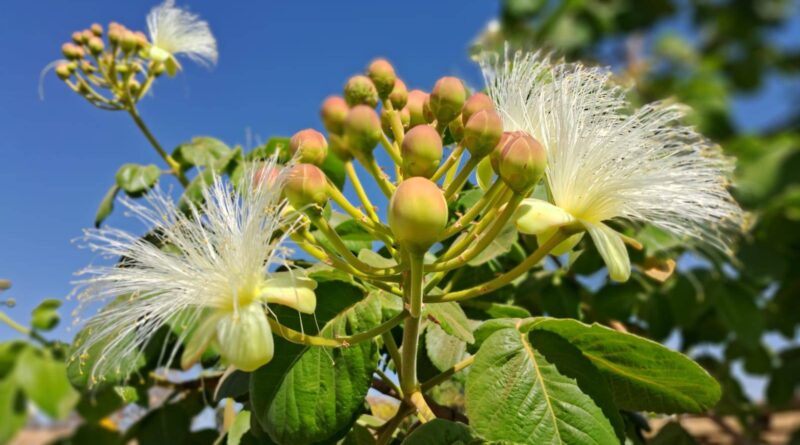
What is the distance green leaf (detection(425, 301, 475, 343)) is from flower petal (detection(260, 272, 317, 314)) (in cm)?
18

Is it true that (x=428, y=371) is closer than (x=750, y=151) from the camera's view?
Yes

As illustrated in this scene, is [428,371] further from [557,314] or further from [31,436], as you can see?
[31,436]

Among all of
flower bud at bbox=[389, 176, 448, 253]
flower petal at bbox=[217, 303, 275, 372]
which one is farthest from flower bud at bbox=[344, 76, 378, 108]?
flower petal at bbox=[217, 303, 275, 372]

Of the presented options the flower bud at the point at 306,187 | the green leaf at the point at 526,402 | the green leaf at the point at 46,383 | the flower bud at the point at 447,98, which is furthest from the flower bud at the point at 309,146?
the green leaf at the point at 46,383

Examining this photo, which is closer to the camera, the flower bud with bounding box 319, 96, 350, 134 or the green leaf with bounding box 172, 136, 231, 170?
the flower bud with bounding box 319, 96, 350, 134

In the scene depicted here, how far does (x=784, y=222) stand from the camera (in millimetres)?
2297

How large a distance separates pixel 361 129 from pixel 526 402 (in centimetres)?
35

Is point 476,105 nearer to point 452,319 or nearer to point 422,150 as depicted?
point 422,150

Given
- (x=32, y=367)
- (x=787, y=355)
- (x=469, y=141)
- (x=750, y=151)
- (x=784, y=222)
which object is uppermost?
(x=750, y=151)

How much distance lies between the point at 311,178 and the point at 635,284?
1.19 meters

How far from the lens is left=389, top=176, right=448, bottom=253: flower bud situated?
2.16 ft

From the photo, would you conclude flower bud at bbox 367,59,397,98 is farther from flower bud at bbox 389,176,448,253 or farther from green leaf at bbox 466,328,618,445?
green leaf at bbox 466,328,618,445

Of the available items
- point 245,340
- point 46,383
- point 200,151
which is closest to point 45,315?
point 46,383

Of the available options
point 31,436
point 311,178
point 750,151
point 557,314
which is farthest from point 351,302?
point 31,436
